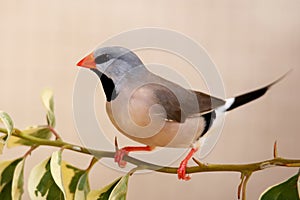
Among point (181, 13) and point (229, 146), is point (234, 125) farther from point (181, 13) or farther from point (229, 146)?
point (181, 13)

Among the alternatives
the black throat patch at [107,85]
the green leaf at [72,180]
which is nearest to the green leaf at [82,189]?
the green leaf at [72,180]

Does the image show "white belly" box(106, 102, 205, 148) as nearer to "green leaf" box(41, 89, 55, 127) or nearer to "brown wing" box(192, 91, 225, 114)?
"brown wing" box(192, 91, 225, 114)

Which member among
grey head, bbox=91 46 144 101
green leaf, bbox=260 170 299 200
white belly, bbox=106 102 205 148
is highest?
grey head, bbox=91 46 144 101

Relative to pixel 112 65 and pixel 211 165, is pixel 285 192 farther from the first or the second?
pixel 112 65

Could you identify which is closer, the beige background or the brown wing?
the brown wing

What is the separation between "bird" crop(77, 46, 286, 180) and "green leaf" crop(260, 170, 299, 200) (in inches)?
2.9

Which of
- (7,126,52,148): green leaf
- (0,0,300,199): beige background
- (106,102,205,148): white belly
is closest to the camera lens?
(106,102,205,148): white belly

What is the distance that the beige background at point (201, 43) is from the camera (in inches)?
42.8

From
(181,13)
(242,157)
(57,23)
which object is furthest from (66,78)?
(242,157)

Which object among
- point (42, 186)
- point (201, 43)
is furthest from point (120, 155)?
point (201, 43)

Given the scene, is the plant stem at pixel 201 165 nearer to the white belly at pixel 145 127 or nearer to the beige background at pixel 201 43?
the white belly at pixel 145 127

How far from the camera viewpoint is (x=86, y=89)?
467 mm

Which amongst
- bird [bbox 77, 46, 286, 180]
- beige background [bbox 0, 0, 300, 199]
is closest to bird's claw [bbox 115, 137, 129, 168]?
bird [bbox 77, 46, 286, 180]

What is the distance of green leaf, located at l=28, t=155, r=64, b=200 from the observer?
50 centimetres
